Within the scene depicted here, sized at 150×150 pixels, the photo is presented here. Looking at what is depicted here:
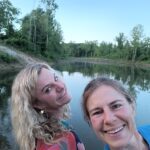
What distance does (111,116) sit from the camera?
1590 mm

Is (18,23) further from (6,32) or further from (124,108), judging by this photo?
Answer: (124,108)

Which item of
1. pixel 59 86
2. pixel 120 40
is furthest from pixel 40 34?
pixel 59 86

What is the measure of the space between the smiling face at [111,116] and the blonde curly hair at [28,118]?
1.58 feet

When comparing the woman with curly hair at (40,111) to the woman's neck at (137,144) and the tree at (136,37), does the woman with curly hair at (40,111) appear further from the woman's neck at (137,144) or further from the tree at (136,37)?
the tree at (136,37)

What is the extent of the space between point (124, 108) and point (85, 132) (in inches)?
256

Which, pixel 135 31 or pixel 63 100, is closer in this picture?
pixel 63 100

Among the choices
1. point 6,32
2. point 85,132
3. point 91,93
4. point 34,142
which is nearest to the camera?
point 91,93

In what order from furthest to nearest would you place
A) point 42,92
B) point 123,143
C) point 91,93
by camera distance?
point 42,92
point 91,93
point 123,143

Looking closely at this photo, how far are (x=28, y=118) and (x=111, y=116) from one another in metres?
0.70

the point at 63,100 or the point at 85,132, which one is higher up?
the point at 63,100

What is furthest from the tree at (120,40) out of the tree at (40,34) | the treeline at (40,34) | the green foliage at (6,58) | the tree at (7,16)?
the green foliage at (6,58)

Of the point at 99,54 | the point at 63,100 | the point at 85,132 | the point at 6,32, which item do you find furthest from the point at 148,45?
the point at 63,100

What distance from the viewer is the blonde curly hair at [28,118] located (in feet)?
6.80

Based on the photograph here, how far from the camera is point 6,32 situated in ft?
149
